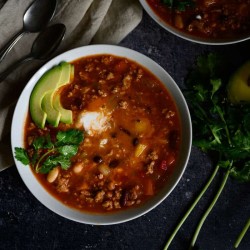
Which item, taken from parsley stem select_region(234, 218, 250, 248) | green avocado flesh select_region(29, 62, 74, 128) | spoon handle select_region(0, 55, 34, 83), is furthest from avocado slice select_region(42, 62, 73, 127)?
parsley stem select_region(234, 218, 250, 248)

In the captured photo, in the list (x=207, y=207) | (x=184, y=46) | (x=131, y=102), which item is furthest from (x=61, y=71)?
(x=207, y=207)

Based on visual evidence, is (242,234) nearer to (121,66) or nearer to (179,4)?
(121,66)

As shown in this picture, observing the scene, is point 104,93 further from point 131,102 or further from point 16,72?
point 16,72

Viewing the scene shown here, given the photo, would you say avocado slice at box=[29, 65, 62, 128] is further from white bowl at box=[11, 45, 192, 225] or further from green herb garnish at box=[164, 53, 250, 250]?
green herb garnish at box=[164, 53, 250, 250]

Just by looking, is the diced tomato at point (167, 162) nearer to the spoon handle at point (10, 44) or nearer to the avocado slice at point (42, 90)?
the avocado slice at point (42, 90)

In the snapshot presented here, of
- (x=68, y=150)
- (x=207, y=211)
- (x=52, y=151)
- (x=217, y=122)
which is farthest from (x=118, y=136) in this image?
(x=207, y=211)

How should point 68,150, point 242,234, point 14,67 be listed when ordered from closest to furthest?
point 68,150, point 14,67, point 242,234
